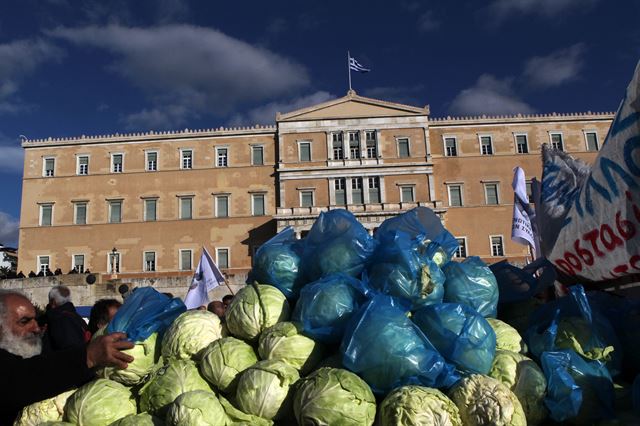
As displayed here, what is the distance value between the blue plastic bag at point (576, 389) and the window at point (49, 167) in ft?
125

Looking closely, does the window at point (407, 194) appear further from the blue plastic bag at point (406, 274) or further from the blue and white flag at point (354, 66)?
the blue plastic bag at point (406, 274)

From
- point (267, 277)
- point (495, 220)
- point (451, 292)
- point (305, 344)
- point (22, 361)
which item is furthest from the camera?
point (495, 220)

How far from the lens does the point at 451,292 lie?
3.55m

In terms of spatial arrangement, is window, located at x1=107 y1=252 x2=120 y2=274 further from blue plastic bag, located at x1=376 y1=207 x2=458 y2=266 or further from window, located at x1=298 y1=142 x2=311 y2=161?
blue plastic bag, located at x1=376 y1=207 x2=458 y2=266

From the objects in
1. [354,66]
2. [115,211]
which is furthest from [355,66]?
[115,211]

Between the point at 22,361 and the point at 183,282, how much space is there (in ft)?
76.0

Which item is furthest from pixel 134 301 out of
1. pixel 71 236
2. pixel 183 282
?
pixel 71 236

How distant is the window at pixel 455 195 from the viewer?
1350 inches

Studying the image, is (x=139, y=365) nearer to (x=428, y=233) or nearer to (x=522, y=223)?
(x=428, y=233)

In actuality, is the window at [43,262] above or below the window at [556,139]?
below

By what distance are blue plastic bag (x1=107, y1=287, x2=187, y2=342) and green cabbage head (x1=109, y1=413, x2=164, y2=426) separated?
54cm

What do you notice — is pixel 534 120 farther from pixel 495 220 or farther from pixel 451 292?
pixel 451 292

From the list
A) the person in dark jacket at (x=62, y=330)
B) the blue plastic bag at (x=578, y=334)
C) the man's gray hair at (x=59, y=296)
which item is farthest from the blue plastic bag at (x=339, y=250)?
the man's gray hair at (x=59, y=296)

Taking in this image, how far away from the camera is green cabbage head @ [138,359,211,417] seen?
3.03 m
